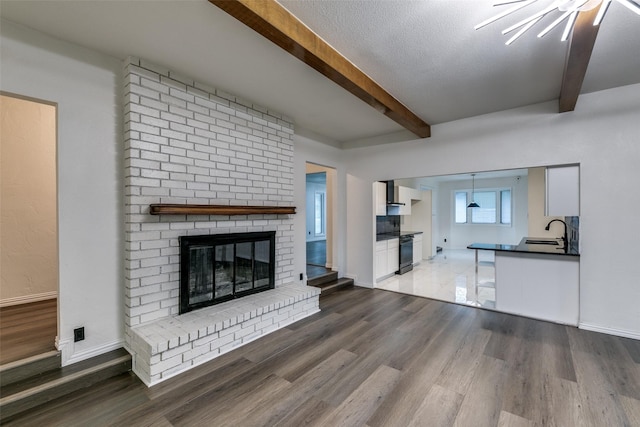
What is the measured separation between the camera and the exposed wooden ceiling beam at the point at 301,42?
176 centimetres

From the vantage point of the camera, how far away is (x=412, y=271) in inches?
252

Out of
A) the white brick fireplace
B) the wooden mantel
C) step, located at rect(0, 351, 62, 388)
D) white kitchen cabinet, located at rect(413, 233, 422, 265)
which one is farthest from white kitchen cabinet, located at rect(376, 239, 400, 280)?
step, located at rect(0, 351, 62, 388)

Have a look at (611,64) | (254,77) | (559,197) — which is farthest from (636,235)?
(254,77)

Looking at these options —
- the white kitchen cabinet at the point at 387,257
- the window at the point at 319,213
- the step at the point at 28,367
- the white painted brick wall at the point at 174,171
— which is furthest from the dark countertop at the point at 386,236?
the window at the point at 319,213

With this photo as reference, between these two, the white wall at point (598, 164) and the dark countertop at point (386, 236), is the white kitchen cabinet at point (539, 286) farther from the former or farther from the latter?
the dark countertop at point (386, 236)

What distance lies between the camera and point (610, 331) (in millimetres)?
3090

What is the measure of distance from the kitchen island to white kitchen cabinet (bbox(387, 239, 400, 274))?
6.50 feet

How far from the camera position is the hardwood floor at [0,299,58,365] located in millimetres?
2256

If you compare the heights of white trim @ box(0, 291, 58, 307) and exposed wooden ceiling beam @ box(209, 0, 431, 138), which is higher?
exposed wooden ceiling beam @ box(209, 0, 431, 138)

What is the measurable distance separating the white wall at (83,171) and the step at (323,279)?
108 inches

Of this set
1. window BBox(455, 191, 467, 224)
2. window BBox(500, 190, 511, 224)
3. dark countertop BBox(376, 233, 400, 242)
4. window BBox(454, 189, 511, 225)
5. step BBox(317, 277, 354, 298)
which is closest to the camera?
step BBox(317, 277, 354, 298)

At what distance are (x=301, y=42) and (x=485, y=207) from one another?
9372 mm

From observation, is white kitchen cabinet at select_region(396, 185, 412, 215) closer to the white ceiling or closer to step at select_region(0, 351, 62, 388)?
the white ceiling

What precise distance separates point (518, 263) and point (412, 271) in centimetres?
285
